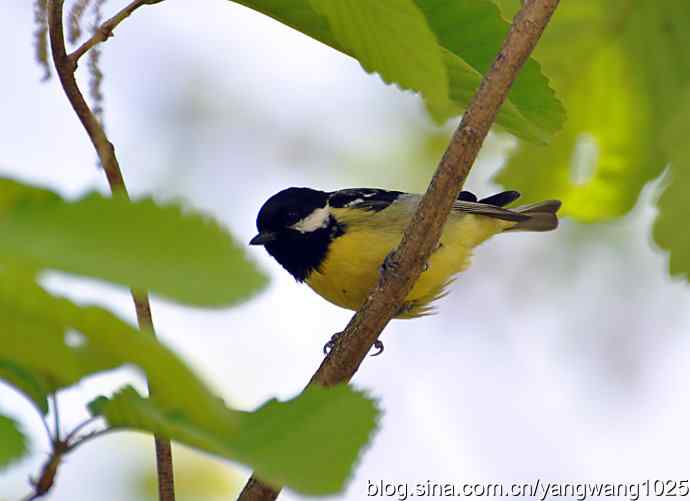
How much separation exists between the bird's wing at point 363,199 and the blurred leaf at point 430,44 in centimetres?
189

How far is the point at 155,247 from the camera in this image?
0.66 meters

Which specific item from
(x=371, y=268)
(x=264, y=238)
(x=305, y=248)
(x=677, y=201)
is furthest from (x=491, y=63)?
(x=264, y=238)

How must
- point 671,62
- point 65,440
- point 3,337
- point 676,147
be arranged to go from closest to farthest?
point 3,337, point 65,440, point 676,147, point 671,62

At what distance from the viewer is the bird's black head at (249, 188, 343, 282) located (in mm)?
4105

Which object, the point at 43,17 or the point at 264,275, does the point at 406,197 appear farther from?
the point at 264,275

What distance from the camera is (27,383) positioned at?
1148mm

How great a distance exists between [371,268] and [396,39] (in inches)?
89.8

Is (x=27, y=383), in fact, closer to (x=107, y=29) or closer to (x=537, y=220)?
(x=107, y=29)

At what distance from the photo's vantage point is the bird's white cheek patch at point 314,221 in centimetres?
421

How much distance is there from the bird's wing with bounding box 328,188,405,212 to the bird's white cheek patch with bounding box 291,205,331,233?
78 mm

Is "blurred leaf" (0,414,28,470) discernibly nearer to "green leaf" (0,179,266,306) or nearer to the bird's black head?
"green leaf" (0,179,266,306)

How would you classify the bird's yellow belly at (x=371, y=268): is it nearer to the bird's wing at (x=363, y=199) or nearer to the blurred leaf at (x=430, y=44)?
the bird's wing at (x=363, y=199)

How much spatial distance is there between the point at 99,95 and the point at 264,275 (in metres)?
1.42

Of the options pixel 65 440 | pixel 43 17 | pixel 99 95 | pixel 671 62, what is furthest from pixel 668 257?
pixel 65 440
